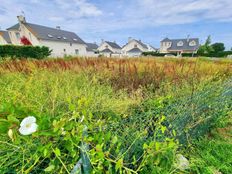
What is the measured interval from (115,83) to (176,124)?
1.84m

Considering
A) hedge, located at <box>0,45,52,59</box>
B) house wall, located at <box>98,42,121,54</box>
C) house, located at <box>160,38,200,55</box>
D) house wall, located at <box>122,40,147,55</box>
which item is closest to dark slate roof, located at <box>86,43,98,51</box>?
house wall, located at <box>98,42,121,54</box>

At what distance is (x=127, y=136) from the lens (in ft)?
4.75

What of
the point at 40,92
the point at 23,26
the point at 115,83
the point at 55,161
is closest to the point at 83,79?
the point at 115,83

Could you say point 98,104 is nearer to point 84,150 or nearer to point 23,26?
point 84,150

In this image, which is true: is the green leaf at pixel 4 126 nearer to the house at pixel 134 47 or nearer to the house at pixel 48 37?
the house at pixel 48 37

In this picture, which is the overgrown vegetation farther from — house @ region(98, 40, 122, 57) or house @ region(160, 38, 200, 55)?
house @ region(160, 38, 200, 55)

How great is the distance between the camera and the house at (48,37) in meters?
29.1

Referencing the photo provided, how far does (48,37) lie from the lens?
31.1 m

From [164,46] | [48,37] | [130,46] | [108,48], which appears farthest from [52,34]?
[164,46]

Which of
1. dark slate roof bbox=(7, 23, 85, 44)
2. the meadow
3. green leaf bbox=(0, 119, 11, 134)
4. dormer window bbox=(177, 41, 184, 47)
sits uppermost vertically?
dark slate roof bbox=(7, 23, 85, 44)

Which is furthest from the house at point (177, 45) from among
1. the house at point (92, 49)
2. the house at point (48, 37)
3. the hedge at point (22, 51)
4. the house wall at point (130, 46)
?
the hedge at point (22, 51)

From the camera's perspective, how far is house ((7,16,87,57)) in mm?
29125

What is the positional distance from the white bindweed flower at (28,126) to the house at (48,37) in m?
24.9

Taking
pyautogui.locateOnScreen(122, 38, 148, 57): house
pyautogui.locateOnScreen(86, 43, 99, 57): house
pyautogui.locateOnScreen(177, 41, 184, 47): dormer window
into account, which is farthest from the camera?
pyautogui.locateOnScreen(122, 38, 148, 57): house
